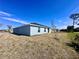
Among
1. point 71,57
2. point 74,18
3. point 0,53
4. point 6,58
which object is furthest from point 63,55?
point 74,18

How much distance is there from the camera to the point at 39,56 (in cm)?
940

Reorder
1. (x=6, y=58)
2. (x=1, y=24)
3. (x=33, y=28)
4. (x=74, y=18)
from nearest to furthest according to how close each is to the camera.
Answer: (x=6, y=58) < (x=33, y=28) < (x=74, y=18) < (x=1, y=24)

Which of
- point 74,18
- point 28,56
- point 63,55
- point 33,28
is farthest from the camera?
point 74,18

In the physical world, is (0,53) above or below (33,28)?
below

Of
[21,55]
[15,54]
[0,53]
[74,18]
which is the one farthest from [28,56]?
[74,18]

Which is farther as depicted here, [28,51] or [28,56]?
[28,51]

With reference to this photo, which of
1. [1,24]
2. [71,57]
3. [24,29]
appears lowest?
[71,57]

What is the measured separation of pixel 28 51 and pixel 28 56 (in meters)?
1.06

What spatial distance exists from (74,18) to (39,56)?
4105 centimetres

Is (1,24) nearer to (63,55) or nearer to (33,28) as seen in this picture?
(33,28)

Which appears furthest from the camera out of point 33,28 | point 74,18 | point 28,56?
point 74,18

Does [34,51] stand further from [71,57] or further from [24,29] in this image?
[24,29]

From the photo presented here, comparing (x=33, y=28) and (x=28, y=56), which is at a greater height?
(x=33, y=28)

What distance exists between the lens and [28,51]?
10.3 metres
